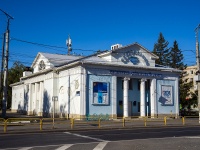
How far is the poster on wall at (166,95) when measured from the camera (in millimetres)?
41812

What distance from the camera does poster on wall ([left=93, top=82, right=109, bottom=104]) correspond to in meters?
36.1

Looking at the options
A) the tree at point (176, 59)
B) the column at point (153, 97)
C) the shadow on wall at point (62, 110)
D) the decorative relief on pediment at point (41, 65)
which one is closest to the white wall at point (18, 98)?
the decorative relief on pediment at point (41, 65)

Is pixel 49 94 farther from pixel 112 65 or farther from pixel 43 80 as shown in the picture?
pixel 112 65

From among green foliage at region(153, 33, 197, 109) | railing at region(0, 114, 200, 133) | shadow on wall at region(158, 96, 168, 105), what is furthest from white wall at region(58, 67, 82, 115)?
green foliage at region(153, 33, 197, 109)

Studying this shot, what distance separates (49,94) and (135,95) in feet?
41.4

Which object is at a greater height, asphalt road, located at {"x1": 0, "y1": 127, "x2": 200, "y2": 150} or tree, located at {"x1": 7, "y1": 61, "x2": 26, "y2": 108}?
tree, located at {"x1": 7, "y1": 61, "x2": 26, "y2": 108}

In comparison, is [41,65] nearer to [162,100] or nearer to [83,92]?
[83,92]

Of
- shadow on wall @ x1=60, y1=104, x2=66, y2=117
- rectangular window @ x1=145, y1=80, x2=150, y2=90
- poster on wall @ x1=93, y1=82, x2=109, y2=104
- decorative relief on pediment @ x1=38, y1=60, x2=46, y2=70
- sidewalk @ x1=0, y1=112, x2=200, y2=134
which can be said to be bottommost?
sidewalk @ x1=0, y1=112, x2=200, y2=134

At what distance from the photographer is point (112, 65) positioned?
1467 inches

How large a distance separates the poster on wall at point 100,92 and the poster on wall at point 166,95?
9673 millimetres

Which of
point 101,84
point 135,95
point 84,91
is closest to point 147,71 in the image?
point 135,95

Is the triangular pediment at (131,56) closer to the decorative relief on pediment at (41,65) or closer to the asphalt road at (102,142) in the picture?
the decorative relief on pediment at (41,65)

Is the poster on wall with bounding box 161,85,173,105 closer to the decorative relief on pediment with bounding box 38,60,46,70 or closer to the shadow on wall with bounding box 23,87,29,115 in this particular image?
the decorative relief on pediment with bounding box 38,60,46,70

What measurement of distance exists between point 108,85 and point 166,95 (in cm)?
1013
